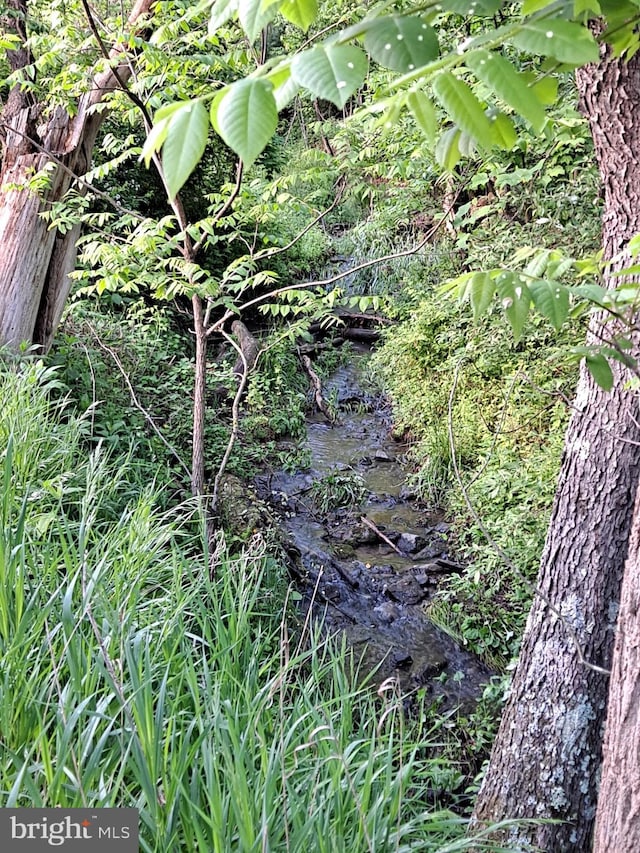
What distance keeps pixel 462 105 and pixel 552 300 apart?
0.36m

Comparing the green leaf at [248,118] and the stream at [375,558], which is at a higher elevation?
the green leaf at [248,118]

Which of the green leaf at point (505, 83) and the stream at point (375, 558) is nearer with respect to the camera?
the green leaf at point (505, 83)

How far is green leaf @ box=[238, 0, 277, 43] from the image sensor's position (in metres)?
0.60

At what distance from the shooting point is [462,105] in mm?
628

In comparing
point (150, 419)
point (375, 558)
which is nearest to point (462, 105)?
point (150, 419)

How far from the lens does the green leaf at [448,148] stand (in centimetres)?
86

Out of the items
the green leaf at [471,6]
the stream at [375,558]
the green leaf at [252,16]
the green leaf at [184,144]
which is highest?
the green leaf at [471,6]

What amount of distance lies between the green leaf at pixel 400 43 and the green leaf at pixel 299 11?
0.13 m

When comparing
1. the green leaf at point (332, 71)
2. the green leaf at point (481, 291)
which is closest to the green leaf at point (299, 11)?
the green leaf at point (332, 71)

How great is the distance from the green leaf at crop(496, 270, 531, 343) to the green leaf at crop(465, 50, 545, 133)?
0.32 meters

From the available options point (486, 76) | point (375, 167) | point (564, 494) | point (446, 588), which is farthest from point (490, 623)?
point (486, 76)

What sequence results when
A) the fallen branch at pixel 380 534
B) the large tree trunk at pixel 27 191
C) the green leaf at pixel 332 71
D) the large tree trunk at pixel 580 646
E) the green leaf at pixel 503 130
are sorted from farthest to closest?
the fallen branch at pixel 380 534
the large tree trunk at pixel 27 191
the large tree trunk at pixel 580 646
the green leaf at pixel 503 130
the green leaf at pixel 332 71

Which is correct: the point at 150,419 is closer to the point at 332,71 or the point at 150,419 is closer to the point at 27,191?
the point at 27,191

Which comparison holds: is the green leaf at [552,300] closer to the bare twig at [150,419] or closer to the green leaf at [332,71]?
the green leaf at [332,71]
